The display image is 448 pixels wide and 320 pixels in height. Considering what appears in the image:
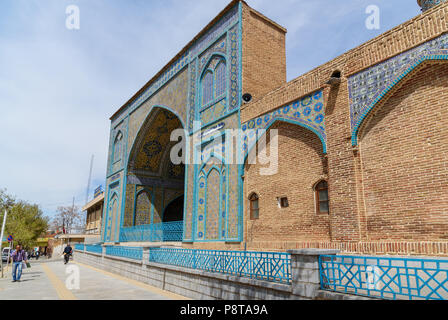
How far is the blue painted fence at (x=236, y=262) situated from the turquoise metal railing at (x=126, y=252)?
5.64ft

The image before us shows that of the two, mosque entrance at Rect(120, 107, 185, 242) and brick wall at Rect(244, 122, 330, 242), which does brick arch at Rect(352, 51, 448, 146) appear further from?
mosque entrance at Rect(120, 107, 185, 242)

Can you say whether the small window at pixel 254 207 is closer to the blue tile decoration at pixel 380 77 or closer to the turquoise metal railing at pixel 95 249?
the blue tile decoration at pixel 380 77

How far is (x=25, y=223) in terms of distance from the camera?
2688 centimetres

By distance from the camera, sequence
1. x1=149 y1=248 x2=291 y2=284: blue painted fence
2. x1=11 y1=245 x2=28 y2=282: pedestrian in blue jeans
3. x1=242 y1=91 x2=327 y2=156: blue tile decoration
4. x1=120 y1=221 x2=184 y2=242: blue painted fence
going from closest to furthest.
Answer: x1=149 y1=248 x2=291 y2=284: blue painted fence → x1=242 y1=91 x2=327 y2=156: blue tile decoration → x1=11 y1=245 x2=28 y2=282: pedestrian in blue jeans → x1=120 y1=221 x2=184 y2=242: blue painted fence

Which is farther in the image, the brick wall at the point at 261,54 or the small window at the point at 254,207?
the brick wall at the point at 261,54

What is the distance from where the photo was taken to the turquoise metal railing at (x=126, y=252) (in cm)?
1056

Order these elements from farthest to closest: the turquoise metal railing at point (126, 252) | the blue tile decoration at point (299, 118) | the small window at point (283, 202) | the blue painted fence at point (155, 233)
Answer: the blue painted fence at point (155, 233) < the turquoise metal railing at point (126, 252) < the small window at point (283, 202) < the blue tile decoration at point (299, 118)

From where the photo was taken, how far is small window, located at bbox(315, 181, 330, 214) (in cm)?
709

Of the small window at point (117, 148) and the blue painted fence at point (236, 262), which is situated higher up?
the small window at point (117, 148)

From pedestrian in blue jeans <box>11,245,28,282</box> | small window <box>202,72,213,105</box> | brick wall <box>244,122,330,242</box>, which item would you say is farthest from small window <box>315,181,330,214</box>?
pedestrian in blue jeans <box>11,245,28,282</box>

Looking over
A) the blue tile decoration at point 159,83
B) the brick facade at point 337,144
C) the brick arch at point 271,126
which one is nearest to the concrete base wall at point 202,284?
the brick facade at point 337,144

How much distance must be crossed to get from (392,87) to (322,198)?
2.66m

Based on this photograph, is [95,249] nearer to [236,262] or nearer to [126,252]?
[126,252]

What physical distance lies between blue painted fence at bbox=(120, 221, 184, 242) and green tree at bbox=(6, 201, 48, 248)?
1212 centimetres
